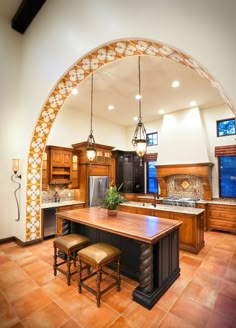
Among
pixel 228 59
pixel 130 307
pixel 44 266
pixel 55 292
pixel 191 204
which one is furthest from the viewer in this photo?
pixel 191 204

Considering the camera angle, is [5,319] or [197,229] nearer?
[5,319]

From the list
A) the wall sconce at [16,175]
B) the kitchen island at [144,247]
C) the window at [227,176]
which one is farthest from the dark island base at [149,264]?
the window at [227,176]

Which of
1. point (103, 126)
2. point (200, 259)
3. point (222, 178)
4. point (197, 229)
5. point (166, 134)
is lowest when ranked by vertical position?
point (200, 259)

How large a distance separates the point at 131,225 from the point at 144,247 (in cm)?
39

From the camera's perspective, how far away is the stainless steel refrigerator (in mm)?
5645

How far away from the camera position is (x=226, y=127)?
5.81 m

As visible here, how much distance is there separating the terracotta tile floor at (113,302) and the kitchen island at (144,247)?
12 cm

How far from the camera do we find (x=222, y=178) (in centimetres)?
583

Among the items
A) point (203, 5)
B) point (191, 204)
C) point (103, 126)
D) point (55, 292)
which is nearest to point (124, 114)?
point (103, 126)

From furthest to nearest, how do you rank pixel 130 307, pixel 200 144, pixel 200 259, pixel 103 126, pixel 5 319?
pixel 103 126 < pixel 200 144 < pixel 200 259 < pixel 130 307 < pixel 5 319

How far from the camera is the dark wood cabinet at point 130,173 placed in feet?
24.4

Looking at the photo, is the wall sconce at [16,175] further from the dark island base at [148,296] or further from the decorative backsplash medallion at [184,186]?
the decorative backsplash medallion at [184,186]

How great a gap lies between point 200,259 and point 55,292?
2.71m

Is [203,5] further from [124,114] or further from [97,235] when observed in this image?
[124,114]
